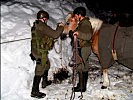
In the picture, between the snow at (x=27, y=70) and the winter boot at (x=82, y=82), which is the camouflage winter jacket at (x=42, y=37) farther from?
the winter boot at (x=82, y=82)

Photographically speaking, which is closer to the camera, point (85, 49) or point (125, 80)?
point (85, 49)

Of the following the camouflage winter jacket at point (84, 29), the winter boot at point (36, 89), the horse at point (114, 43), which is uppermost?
the camouflage winter jacket at point (84, 29)

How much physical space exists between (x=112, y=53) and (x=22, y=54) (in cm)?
270

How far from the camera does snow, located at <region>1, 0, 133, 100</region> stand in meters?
7.06

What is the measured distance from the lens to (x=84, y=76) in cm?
714

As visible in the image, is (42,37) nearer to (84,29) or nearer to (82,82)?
(84,29)

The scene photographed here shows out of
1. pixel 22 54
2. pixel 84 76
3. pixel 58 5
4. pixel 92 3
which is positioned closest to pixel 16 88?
pixel 22 54

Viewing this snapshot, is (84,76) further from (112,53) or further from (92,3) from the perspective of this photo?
(92,3)

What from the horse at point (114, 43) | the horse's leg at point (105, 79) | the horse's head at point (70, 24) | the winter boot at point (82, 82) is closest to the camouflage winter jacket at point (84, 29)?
the horse's head at point (70, 24)

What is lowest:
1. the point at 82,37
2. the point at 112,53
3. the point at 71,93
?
the point at 71,93

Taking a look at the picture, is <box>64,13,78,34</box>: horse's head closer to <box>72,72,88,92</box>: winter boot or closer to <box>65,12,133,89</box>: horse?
<box>65,12,133,89</box>: horse

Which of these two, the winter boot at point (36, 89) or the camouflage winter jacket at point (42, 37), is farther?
the winter boot at point (36, 89)

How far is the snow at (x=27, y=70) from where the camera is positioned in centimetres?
706

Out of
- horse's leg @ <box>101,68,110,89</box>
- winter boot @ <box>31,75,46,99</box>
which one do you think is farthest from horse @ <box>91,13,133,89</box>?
winter boot @ <box>31,75,46,99</box>
